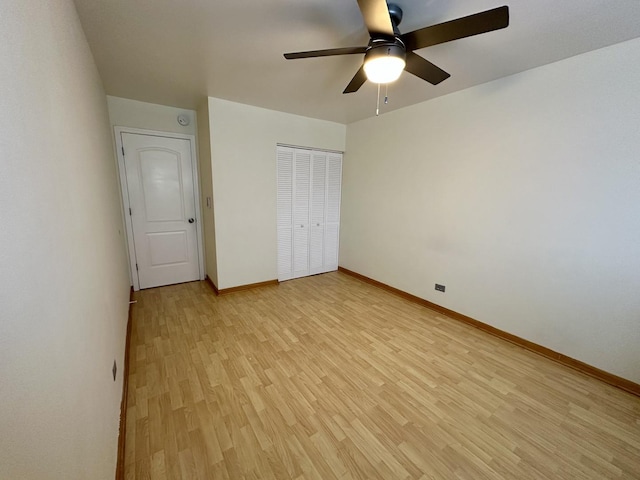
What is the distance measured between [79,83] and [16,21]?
102 cm

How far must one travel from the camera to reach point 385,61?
4.82 feet

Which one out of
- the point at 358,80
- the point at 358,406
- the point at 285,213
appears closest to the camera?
the point at 358,406

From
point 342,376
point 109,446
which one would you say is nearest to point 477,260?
point 342,376

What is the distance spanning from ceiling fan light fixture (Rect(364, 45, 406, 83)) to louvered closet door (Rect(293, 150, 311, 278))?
2.28 meters

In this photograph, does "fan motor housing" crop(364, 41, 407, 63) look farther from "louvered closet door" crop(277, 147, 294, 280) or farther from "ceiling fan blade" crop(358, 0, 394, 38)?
"louvered closet door" crop(277, 147, 294, 280)

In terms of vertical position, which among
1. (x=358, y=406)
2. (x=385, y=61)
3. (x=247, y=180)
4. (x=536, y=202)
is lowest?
(x=358, y=406)

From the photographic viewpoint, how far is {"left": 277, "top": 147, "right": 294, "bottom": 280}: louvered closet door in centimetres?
363

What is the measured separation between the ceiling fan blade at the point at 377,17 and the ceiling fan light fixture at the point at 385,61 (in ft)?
0.23

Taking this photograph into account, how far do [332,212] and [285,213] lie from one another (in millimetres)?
910

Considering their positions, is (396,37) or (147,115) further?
(147,115)

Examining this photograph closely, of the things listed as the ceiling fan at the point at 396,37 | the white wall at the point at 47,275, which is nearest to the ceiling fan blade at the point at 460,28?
the ceiling fan at the point at 396,37

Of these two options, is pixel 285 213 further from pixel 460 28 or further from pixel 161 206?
pixel 460 28

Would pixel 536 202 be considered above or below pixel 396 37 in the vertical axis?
below

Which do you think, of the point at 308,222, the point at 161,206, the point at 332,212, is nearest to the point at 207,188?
the point at 161,206
